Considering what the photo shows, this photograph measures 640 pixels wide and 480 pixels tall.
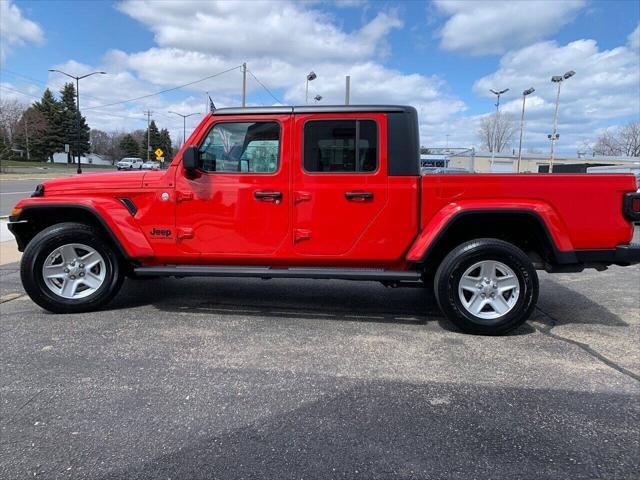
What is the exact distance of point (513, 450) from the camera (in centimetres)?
243

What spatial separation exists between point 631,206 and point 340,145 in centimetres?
263

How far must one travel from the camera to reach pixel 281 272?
434cm

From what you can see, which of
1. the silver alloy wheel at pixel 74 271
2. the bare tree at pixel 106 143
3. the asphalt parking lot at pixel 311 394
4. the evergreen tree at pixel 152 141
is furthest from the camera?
the bare tree at pixel 106 143

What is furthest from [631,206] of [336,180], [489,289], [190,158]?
[190,158]

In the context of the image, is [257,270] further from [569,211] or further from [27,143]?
[27,143]

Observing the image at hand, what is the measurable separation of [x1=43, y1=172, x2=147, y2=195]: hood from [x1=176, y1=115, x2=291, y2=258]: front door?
0.48m

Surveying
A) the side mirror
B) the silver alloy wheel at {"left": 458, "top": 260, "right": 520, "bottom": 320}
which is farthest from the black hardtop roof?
the silver alloy wheel at {"left": 458, "top": 260, "right": 520, "bottom": 320}

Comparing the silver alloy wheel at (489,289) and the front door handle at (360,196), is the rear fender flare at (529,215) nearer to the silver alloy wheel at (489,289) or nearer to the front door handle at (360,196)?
the silver alloy wheel at (489,289)

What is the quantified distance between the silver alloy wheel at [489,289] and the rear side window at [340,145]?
4.55 feet

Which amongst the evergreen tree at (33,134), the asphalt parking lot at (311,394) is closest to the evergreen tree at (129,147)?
the evergreen tree at (33,134)

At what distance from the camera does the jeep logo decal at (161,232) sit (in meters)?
4.46

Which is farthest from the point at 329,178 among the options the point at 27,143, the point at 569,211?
the point at 27,143

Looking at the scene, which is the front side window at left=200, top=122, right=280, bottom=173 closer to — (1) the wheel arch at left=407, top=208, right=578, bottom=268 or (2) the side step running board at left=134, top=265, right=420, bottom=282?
(2) the side step running board at left=134, top=265, right=420, bottom=282

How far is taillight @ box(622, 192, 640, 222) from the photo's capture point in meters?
4.02
